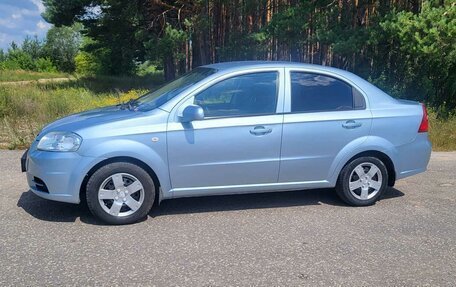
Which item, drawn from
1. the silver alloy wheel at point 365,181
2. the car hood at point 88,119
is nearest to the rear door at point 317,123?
the silver alloy wheel at point 365,181

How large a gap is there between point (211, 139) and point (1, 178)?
11.6 ft

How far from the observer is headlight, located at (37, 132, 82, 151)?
488cm

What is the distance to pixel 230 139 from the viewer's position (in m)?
5.18

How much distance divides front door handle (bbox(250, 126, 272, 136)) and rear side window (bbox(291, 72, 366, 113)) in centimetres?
44

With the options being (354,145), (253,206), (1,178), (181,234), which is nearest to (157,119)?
(181,234)

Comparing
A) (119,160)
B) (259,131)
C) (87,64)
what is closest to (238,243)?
(259,131)

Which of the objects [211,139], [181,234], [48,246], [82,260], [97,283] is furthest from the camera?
[211,139]

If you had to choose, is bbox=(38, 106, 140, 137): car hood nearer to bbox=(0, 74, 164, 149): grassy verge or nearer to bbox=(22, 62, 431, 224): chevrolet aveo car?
bbox=(22, 62, 431, 224): chevrolet aveo car

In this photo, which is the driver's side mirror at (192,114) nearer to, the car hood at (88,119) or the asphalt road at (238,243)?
the car hood at (88,119)

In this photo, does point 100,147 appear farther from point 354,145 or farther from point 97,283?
point 354,145

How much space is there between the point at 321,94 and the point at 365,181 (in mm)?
1204

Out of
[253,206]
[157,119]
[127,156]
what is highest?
[157,119]

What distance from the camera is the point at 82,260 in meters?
4.15

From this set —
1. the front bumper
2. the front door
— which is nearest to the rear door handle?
the front door
